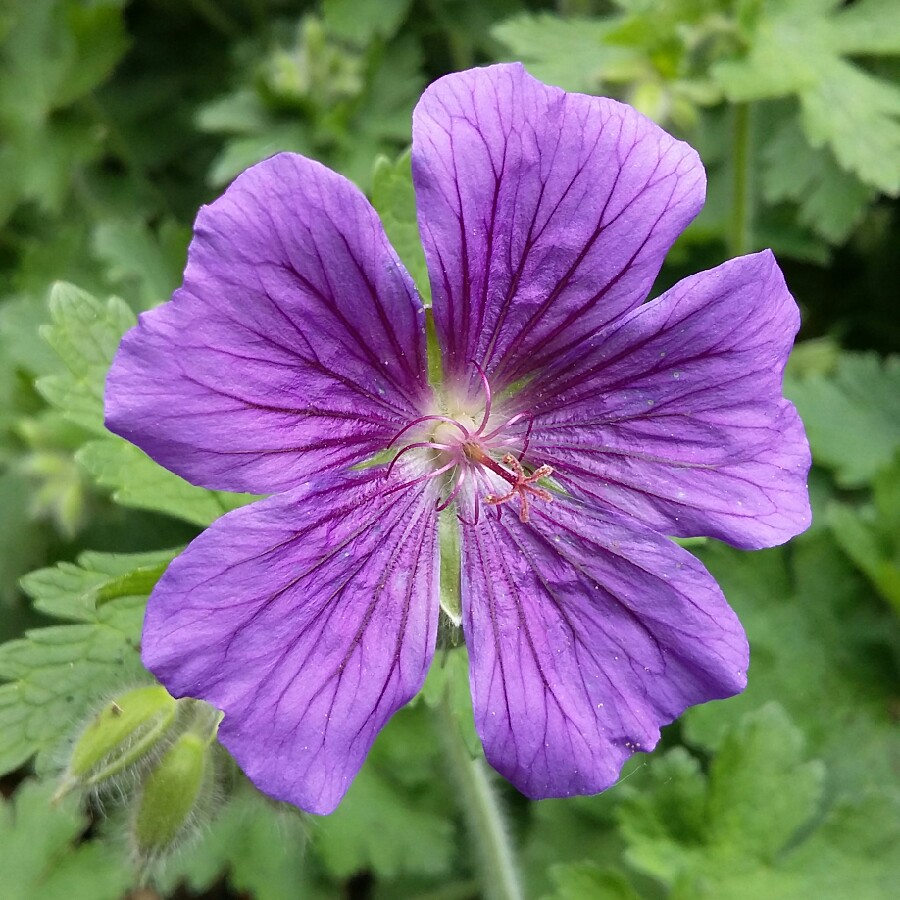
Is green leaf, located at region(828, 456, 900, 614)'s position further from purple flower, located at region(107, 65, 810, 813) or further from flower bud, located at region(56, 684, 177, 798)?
flower bud, located at region(56, 684, 177, 798)

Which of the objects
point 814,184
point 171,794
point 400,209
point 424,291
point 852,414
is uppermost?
point 400,209

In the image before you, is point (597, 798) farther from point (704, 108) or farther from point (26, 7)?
point (26, 7)

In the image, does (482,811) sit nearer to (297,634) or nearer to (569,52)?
(297,634)

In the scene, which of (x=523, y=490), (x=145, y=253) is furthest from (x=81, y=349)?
(x=145, y=253)

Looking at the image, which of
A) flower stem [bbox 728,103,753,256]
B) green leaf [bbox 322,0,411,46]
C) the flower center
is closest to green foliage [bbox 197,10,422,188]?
green leaf [bbox 322,0,411,46]

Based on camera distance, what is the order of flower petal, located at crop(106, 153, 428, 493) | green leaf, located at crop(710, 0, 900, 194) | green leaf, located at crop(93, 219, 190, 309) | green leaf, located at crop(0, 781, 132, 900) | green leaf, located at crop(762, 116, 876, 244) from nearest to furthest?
flower petal, located at crop(106, 153, 428, 493) → green leaf, located at crop(0, 781, 132, 900) → green leaf, located at crop(710, 0, 900, 194) → green leaf, located at crop(93, 219, 190, 309) → green leaf, located at crop(762, 116, 876, 244)

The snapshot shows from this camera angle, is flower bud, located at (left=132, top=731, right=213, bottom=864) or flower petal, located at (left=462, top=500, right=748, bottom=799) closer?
flower petal, located at (left=462, top=500, right=748, bottom=799)
